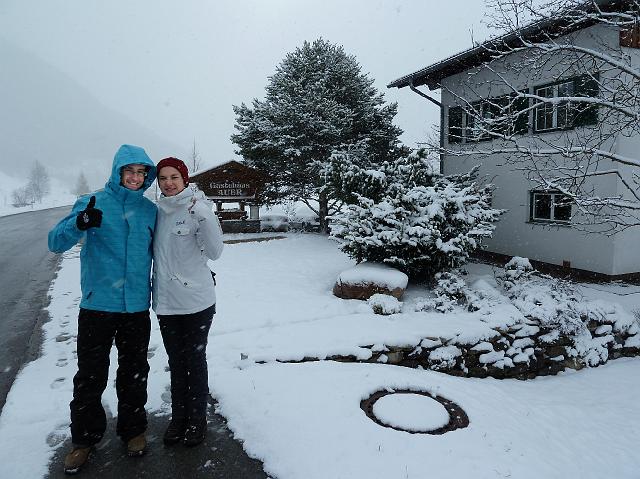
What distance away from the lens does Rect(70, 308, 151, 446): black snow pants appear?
8.98 ft

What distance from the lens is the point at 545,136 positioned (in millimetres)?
10156

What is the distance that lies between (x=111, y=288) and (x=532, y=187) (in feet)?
33.9

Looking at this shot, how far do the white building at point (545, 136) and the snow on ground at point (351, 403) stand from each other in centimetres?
336

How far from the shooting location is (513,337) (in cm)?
600

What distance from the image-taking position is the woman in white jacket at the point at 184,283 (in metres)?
2.89

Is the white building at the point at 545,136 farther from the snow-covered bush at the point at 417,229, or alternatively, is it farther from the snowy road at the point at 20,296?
the snowy road at the point at 20,296

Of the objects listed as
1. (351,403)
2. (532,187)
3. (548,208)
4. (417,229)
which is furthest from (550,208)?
(351,403)

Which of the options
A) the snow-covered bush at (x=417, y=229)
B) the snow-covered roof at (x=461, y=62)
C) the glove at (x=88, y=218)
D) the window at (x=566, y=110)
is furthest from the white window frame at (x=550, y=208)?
the glove at (x=88, y=218)

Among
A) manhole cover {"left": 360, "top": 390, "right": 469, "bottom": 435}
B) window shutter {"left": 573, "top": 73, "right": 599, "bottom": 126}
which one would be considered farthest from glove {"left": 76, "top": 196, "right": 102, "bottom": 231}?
window shutter {"left": 573, "top": 73, "right": 599, "bottom": 126}

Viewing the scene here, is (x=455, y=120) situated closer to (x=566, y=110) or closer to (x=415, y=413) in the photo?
(x=566, y=110)

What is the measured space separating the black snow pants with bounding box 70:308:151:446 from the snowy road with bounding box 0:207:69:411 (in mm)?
1547

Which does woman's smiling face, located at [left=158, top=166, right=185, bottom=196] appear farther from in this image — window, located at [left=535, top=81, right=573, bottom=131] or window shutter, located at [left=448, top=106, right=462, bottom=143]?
window shutter, located at [left=448, top=106, right=462, bottom=143]

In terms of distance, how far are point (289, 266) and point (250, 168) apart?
666 cm

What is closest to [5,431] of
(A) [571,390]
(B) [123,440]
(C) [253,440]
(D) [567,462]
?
(B) [123,440]
